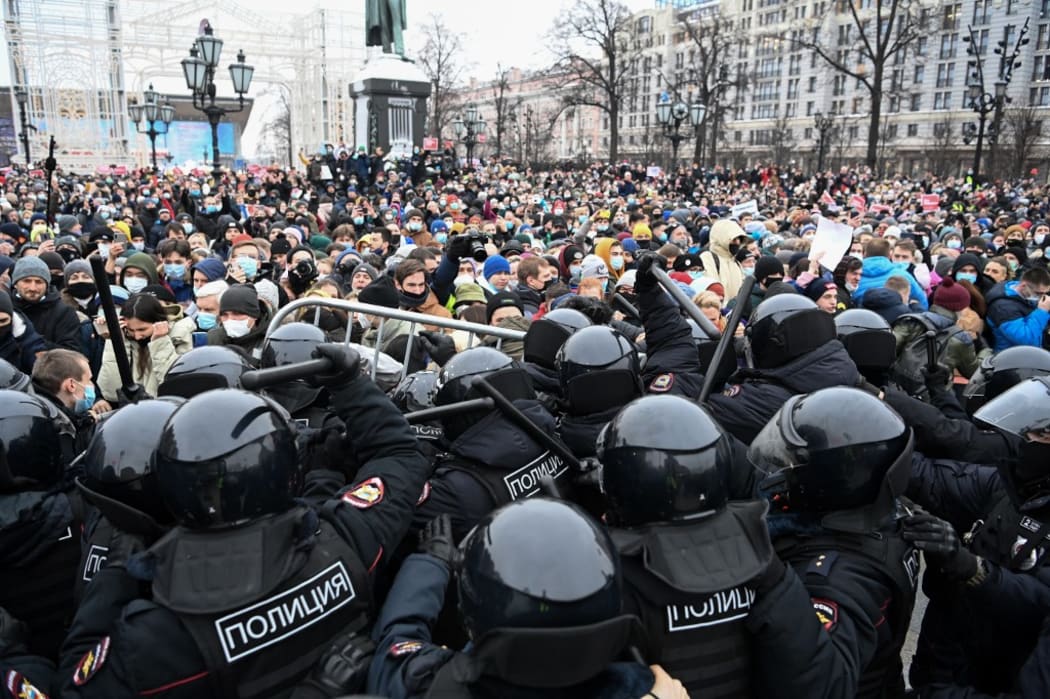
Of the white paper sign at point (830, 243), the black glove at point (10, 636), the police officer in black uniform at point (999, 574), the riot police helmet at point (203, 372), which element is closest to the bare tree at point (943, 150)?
the white paper sign at point (830, 243)

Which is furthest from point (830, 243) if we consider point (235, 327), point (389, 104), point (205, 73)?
point (389, 104)

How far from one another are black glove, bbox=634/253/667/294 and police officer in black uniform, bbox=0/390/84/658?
2610mm

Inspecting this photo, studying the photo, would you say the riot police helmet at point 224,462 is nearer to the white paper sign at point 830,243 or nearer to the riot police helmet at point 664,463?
the riot police helmet at point 664,463

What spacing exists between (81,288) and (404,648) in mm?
6220

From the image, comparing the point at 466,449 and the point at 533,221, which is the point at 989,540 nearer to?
the point at 466,449

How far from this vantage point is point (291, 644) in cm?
183

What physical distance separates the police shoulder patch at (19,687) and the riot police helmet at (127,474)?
1.36ft

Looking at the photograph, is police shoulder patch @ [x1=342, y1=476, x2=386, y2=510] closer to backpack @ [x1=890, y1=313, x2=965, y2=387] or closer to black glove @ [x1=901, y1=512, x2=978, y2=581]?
black glove @ [x1=901, y1=512, x2=978, y2=581]

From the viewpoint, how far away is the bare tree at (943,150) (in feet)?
183

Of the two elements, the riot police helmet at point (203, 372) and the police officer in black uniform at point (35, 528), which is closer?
the police officer in black uniform at point (35, 528)

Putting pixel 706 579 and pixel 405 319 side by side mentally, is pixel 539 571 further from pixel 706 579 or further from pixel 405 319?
pixel 405 319

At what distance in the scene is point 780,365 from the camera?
3.56 m

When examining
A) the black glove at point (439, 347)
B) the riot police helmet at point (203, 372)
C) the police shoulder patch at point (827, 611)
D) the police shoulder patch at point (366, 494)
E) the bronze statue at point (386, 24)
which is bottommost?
the police shoulder patch at point (827, 611)

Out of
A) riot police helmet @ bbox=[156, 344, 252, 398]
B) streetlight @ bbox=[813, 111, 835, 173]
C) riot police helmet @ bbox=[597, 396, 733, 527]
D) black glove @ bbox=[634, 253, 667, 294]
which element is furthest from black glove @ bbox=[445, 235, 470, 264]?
streetlight @ bbox=[813, 111, 835, 173]
